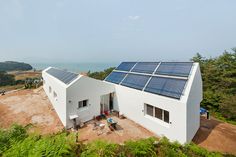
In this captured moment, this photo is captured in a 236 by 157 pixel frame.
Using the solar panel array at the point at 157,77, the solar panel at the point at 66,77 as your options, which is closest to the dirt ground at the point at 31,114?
the solar panel at the point at 66,77

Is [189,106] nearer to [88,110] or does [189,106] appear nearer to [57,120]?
[88,110]

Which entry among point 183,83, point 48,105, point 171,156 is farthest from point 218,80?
point 48,105

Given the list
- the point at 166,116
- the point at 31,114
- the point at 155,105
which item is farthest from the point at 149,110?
the point at 31,114

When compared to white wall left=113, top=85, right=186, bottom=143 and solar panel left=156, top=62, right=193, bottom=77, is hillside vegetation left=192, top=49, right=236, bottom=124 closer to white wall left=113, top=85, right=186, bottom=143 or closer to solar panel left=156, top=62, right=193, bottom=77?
solar panel left=156, top=62, right=193, bottom=77

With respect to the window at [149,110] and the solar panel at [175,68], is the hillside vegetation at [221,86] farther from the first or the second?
the window at [149,110]

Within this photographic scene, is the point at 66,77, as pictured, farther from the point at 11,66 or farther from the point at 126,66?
the point at 11,66

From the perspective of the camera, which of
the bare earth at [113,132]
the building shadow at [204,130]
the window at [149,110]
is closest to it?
the bare earth at [113,132]

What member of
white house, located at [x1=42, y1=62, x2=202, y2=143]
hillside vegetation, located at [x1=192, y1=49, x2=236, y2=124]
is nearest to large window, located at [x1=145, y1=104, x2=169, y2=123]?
white house, located at [x1=42, y1=62, x2=202, y2=143]
